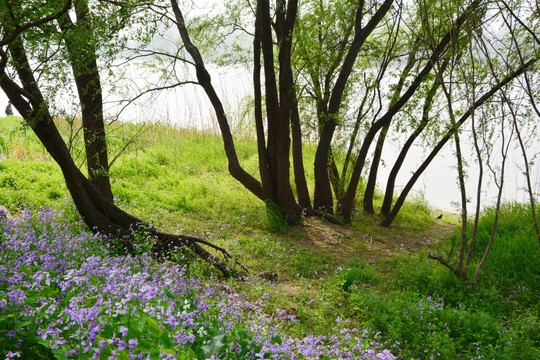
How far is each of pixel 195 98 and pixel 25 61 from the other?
6101mm

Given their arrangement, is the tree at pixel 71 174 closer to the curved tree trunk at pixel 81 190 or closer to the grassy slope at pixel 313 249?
the curved tree trunk at pixel 81 190

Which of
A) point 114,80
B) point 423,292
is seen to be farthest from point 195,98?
point 423,292

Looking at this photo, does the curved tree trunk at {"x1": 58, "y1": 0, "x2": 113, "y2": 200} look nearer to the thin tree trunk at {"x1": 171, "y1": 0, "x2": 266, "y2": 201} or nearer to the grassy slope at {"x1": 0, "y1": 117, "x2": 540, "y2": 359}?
the grassy slope at {"x1": 0, "y1": 117, "x2": 540, "y2": 359}

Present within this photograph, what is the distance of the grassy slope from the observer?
3906 mm

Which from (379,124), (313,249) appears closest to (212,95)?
(379,124)

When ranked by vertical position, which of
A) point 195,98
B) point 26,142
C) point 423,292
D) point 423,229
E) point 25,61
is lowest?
point 423,292

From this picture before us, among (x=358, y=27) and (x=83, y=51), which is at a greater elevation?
(x=358, y=27)

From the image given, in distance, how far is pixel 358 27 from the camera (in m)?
7.25

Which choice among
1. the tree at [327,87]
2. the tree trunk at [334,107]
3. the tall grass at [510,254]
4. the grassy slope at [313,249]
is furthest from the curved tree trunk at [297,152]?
the tall grass at [510,254]

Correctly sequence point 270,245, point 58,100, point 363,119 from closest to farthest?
point 58,100 → point 270,245 → point 363,119

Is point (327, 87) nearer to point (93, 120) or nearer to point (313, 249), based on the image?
point (313, 249)

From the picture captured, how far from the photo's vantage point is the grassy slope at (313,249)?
12.8ft

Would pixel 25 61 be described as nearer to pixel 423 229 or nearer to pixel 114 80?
pixel 114 80

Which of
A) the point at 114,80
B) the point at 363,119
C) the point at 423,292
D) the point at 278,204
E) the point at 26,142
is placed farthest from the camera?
the point at 26,142
